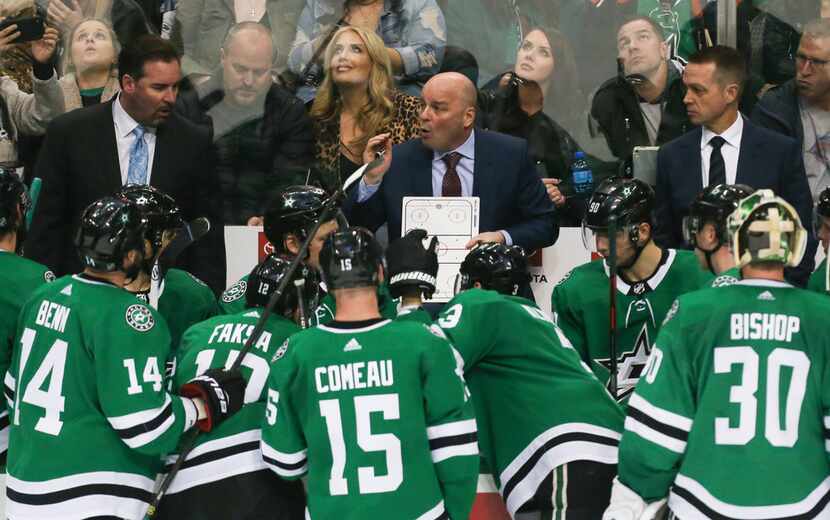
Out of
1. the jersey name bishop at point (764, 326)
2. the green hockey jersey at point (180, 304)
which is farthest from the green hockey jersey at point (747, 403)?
the green hockey jersey at point (180, 304)

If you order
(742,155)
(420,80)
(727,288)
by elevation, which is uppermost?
(420,80)

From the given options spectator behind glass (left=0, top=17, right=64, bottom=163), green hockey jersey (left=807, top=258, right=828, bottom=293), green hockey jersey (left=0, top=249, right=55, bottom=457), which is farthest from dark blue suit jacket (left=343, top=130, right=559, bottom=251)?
spectator behind glass (left=0, top=17, right=64, bottom=163)

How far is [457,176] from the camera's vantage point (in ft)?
19.3

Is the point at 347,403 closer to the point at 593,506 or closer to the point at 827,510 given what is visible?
the point at 593,506

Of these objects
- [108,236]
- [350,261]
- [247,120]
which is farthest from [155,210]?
[247,120]

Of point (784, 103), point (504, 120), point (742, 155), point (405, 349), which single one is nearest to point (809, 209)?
point (742, 155)

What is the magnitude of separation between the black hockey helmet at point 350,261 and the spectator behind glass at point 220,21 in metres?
3.34

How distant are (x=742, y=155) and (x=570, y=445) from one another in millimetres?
2297

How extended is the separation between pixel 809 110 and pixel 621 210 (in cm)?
242

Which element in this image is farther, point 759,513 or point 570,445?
point 570,445

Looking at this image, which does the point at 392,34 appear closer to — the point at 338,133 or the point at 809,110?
the point at 338,133

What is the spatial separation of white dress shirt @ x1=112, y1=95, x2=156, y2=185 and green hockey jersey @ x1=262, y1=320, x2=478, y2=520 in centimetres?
214

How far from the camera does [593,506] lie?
4102 millimetres

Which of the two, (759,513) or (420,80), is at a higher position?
(420,80)
